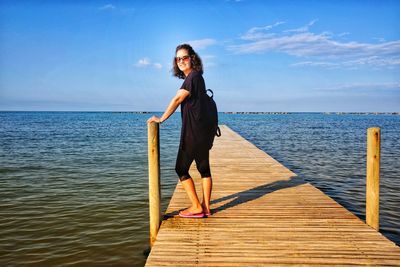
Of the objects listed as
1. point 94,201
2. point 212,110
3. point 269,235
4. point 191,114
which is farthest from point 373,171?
point 94,201

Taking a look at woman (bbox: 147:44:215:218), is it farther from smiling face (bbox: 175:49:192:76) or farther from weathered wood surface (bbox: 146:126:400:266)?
weathered wood surface (bbox: 146:126:400:266)

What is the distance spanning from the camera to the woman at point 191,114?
3.72m

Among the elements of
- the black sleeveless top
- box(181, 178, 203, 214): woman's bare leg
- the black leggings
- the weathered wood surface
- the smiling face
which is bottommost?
the weathered wood surface

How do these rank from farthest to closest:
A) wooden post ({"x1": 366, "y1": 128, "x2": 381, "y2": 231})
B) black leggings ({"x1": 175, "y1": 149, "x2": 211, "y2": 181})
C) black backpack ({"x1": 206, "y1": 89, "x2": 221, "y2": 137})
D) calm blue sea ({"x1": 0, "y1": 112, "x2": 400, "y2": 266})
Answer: calm blue sea ({"x1": 0, "y1": 112, "x2": 400, "y2": 266})
wooden post ({"x1": 366, "y1": 128, "x2": 381, "y2": 231})
black leggings ({"x1": 175, "y1": 149, "x2": 211, "y2": 181})
black backpack ({"x1": 206, "y1": 89, "x2": 221, "y2": 137})

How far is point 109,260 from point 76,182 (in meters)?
5.35

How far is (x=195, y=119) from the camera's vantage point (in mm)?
3789

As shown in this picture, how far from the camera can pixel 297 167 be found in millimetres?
12305

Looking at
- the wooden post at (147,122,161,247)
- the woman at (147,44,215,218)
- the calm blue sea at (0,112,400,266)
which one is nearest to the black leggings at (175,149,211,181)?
the woman at (147,44,215,218)

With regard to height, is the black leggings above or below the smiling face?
below

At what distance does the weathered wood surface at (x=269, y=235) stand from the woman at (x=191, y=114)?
2.08 feet

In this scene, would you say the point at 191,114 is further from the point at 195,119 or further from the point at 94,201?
the point at 94,201

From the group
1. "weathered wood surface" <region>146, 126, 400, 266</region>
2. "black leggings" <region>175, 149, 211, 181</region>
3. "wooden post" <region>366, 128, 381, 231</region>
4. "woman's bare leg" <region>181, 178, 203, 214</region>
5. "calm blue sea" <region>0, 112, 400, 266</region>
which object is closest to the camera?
"weathered wood surface" <region>146, 126, 400, 266</region>

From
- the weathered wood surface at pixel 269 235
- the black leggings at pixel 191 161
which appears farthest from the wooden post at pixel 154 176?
the black leggings at pixel 191 161

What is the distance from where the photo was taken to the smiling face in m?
3.86
